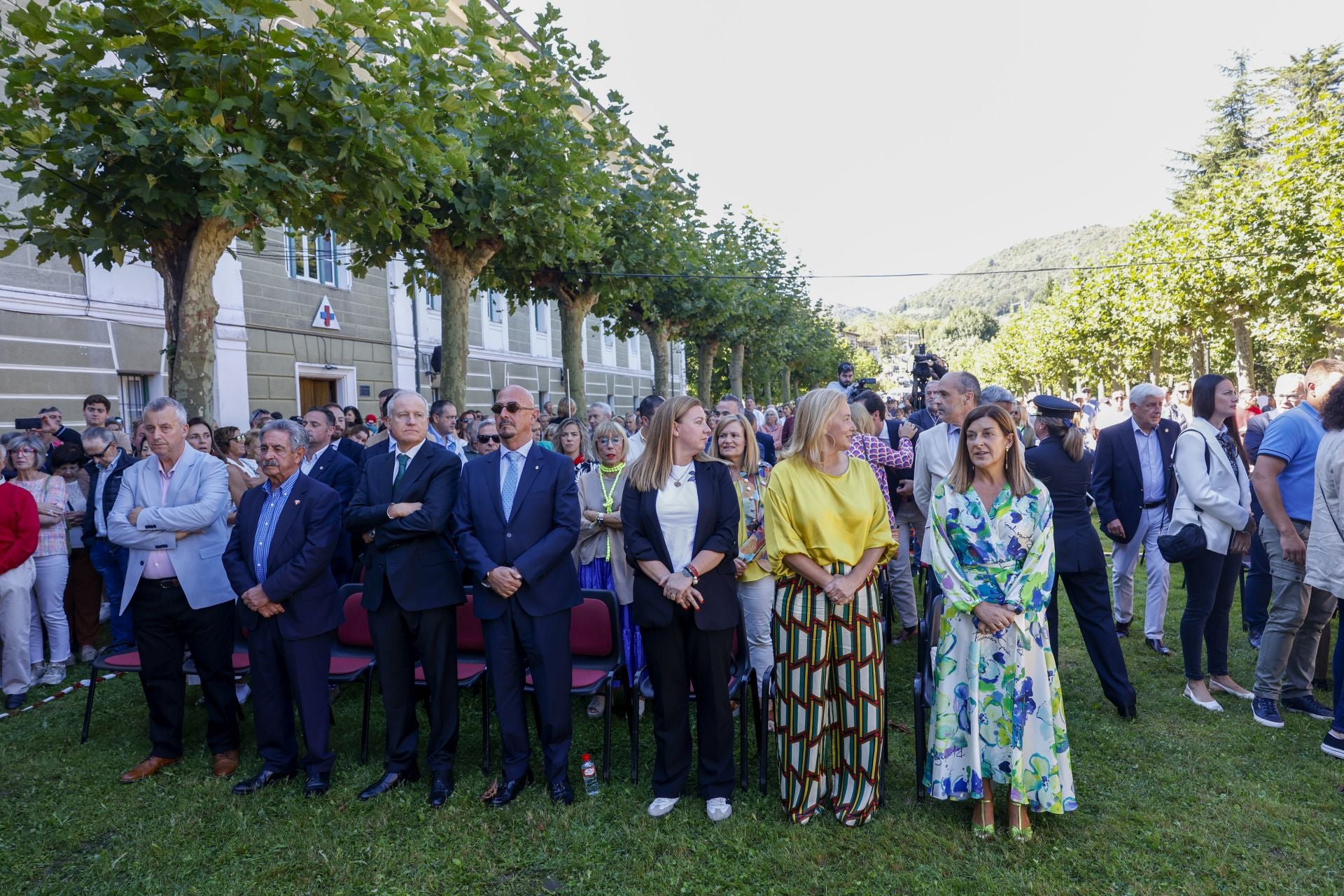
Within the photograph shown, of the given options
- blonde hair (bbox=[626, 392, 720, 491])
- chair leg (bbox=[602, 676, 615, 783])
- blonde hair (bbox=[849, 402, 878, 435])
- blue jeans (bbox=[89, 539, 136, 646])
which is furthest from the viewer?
blue jeans (bbox=[89, 539, 136, 646])

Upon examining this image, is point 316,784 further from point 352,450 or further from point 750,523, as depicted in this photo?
point 352,450

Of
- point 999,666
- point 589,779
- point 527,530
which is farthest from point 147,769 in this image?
point 999,666

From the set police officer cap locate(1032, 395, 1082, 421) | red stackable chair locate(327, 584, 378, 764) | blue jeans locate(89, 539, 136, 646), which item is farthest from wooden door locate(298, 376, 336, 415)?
police officer cap locate(1032, 395, 1082, 421)

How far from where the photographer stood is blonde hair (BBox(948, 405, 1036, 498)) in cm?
374

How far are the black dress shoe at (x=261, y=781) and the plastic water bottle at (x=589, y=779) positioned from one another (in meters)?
1.69

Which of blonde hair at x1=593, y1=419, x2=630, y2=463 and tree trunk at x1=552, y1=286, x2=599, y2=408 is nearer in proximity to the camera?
blonde hair at x1=593, y1=419, x2=630, y2=463

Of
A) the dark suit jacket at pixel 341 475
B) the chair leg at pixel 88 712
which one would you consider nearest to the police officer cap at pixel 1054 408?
the dark suit jacket at pixel 341 475

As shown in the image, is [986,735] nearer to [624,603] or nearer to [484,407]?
[624,603]

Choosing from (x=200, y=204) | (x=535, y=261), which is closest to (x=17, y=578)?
(x=200, y=204)

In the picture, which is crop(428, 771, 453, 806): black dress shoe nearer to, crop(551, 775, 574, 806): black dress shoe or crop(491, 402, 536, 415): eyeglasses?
crop(551, 775, 574, 806): black dress shoe

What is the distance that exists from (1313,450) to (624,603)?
4.26 metres

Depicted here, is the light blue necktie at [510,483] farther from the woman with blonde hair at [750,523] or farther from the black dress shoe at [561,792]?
the black dress shoe at [561,792]

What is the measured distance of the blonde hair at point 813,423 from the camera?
3.80 metres

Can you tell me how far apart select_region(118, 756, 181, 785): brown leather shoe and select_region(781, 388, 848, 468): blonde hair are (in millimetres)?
3996
